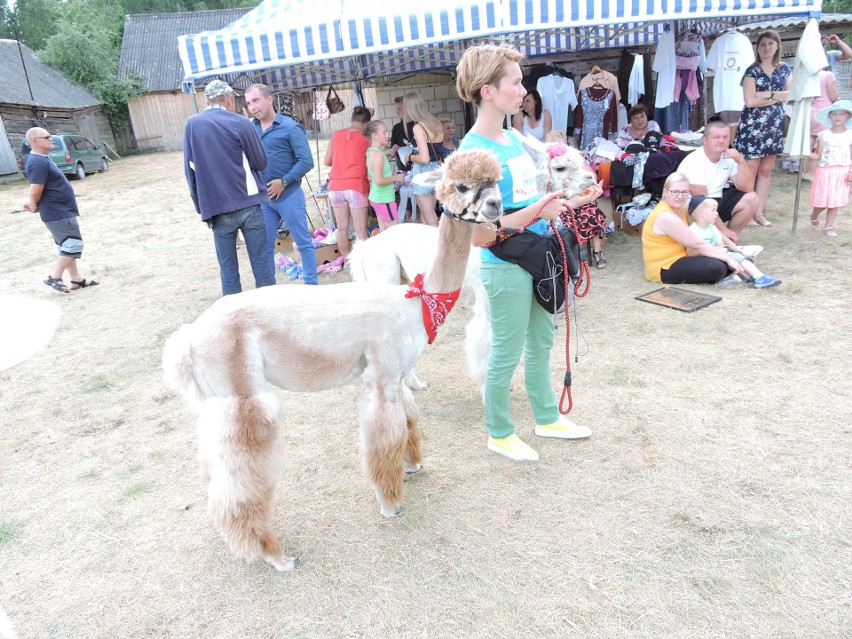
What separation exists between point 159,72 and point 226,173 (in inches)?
1237

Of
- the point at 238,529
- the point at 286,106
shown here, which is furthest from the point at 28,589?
the point at 286,106

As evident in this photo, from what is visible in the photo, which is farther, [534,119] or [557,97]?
[557,97]

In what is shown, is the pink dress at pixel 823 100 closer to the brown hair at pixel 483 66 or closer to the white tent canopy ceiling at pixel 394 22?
the white tent canopy ceiling at pixel 394 22

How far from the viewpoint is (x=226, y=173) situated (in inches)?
169

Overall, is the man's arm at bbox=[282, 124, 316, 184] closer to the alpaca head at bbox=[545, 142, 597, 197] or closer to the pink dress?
the alpaca head at bbox=[545, 142, 597, 197]

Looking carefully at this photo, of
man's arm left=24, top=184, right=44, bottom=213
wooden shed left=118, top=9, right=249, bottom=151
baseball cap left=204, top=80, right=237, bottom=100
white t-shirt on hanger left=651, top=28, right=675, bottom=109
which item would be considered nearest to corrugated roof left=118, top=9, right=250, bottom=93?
wooden shed left=118, top=9, right=249, bottom=151

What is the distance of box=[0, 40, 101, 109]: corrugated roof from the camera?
2070 cm

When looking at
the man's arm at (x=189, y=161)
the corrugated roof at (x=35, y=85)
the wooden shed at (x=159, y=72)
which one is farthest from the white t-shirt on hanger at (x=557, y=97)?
the corrugated roof at (x=35, y=85)

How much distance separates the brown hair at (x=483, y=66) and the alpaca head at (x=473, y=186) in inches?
15.8

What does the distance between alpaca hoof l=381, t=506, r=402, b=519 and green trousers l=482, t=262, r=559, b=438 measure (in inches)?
27.0

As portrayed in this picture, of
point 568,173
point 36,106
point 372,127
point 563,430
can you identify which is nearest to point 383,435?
point 563,430

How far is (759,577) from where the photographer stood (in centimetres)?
213

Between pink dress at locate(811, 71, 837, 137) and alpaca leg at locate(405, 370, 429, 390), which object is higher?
pink dress at locate(811, 71, 837, 137)

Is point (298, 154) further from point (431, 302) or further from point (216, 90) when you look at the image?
point (431, 302)
